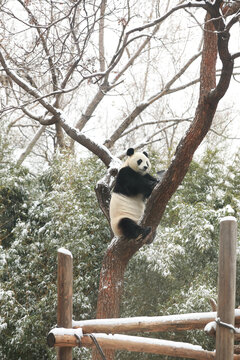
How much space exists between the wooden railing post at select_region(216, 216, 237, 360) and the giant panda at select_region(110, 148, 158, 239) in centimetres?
266

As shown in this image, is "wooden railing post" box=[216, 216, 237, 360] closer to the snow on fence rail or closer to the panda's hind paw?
the snow on fence rail

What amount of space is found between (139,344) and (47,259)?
4.85 meters

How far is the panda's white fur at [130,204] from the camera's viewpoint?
5191 millimetres

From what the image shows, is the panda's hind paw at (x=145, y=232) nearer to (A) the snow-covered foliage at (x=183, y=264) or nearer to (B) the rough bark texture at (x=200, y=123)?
(B) the rough bark texture at (x=200, y=123)

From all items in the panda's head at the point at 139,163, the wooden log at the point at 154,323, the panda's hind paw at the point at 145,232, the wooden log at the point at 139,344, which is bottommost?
the wooden log at the point at 139,344

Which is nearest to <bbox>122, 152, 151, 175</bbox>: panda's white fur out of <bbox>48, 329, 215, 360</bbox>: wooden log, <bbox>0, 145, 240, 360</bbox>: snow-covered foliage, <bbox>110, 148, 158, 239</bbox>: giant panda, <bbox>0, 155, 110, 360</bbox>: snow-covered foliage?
<bbox>110, 148, 158, 239</bbox>: giant panda

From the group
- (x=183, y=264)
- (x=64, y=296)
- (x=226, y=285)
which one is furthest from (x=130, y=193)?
(x=226, y=285)

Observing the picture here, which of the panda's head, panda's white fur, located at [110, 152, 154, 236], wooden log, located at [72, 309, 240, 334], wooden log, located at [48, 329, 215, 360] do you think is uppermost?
the panda's head

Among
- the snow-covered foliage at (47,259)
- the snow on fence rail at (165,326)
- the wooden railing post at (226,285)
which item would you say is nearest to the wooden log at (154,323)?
the snow on fence rail at (165,326)

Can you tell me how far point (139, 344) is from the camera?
268 cm

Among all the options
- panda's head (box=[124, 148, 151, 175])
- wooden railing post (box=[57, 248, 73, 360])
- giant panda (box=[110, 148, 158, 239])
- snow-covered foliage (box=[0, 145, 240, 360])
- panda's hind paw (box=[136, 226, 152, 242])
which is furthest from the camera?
snow-covered foliage (box=[0, 145, 240, 360])

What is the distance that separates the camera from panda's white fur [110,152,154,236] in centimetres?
519

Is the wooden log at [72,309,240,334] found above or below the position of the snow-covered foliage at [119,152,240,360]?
below

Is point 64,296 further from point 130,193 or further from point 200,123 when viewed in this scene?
point 130,193
